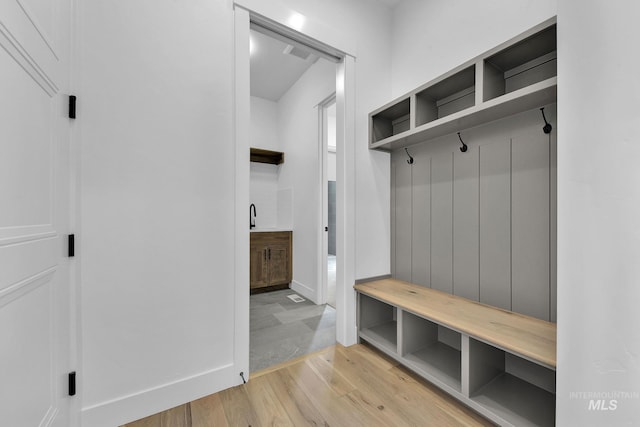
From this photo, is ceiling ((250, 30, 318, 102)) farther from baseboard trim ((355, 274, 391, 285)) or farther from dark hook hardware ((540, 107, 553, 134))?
baseboard trim ((355, 274, 391, 285))

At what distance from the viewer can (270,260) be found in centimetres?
366

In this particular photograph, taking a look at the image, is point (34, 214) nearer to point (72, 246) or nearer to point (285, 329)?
point (72, 246)

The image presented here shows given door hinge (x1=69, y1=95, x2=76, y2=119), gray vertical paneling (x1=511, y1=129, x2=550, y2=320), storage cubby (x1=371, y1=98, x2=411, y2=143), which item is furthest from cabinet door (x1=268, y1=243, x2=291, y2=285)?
gray vertical paneling (x1=511, y1=129, x2=550, y2=320)

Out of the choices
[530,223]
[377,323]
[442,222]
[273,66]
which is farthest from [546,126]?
[273,66]

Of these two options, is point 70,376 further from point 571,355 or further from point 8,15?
point 571,355

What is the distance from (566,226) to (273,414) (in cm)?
158

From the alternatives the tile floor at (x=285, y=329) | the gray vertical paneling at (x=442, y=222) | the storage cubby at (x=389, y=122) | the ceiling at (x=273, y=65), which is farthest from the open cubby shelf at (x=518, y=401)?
the ceiling at (x=273, y=65)

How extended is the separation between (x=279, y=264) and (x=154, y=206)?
2447 mm

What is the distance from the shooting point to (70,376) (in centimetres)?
122

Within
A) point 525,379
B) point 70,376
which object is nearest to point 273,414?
point 70,376

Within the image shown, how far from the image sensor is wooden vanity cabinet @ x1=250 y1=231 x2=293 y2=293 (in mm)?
3557

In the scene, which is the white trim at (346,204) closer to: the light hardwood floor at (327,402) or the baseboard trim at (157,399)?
the light hardwood floor at (327,402)

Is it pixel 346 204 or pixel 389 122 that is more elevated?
pixel 389 122

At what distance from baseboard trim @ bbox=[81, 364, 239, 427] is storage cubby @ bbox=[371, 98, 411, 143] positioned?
1999 millimetres
